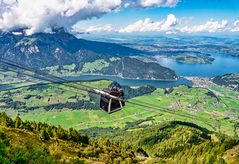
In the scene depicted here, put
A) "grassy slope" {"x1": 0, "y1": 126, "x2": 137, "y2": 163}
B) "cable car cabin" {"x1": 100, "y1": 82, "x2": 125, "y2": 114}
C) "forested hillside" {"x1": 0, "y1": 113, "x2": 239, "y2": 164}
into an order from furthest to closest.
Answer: "grassy slope" {"x1": 0, "y1": 126, "x2": 137, "y2": 163} < "forested hillside" {"x1": 0, "y1": 113, "x2": 239, "y2": 164} < "cable car cabin" {"x1": 100, "y1": 82, "x2": 125, "y2": 114}

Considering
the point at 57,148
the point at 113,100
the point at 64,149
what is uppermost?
the point at 113,100

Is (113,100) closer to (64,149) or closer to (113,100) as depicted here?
(113,100)

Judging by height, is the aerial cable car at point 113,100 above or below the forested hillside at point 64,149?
above

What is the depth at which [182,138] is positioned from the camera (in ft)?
579

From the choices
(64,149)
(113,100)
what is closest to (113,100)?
(113,100)

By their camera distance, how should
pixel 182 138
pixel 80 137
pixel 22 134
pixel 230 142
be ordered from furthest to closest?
pixel 182 138
pixel 230 142
pixel 80 137
pixel 22 134

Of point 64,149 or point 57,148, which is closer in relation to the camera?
point 57,148

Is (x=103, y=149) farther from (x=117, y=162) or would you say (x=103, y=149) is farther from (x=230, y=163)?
(x=230, y=163)

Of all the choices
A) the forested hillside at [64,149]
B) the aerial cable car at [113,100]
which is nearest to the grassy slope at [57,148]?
the forested hillside at [64,149]

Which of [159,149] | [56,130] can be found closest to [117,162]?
[56,130]

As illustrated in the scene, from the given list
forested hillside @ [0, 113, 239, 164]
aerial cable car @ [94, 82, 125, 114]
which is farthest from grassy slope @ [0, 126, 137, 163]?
aerial cable car @ [94, 82, 125, 114]

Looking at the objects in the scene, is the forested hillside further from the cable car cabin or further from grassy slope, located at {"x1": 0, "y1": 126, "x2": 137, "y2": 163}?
the cable car cabin

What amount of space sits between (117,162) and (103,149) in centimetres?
1296

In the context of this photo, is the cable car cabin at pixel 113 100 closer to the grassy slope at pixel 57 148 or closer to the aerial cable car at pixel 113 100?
the aerial cable car at pixel 113 100
